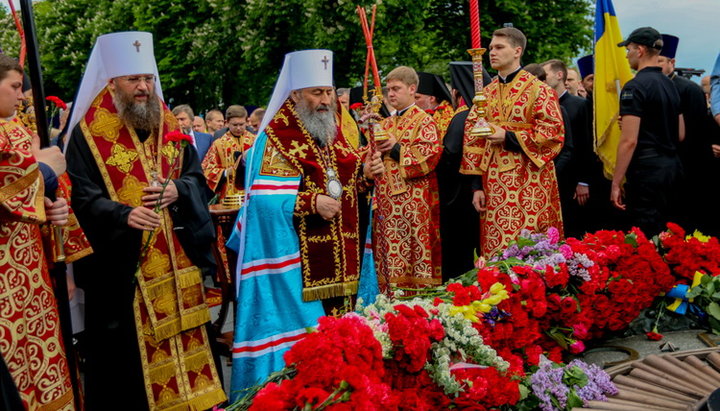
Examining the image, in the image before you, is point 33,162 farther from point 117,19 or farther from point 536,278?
point 117,19

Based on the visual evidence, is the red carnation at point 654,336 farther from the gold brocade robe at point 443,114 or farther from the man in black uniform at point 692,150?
the gold brocade robe at point 443,114

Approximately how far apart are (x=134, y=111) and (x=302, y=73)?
3.64 ft

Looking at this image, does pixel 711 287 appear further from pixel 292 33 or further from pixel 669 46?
pixel 292 33

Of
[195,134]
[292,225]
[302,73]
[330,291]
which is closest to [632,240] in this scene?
[330,291]

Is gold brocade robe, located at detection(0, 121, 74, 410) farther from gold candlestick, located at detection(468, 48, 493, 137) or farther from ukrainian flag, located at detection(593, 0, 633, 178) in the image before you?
ukrainian flag, located at detection(593, 0, 633, 178)

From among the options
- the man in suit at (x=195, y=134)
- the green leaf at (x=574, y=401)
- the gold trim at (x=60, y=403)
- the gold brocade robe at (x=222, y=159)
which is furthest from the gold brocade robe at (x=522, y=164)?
the man in suit at (x=195, y=134)

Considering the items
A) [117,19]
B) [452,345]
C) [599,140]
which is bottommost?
[452,345]

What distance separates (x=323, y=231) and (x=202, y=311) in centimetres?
94

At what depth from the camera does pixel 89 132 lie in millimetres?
4387

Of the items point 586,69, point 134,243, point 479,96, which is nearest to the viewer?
point 134,243

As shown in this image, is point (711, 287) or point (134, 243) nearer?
point (711, 287)

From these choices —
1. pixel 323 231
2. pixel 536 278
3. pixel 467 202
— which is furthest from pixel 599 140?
pixel 536 278

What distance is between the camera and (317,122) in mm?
4941

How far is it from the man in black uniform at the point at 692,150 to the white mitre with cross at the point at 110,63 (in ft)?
14.2
